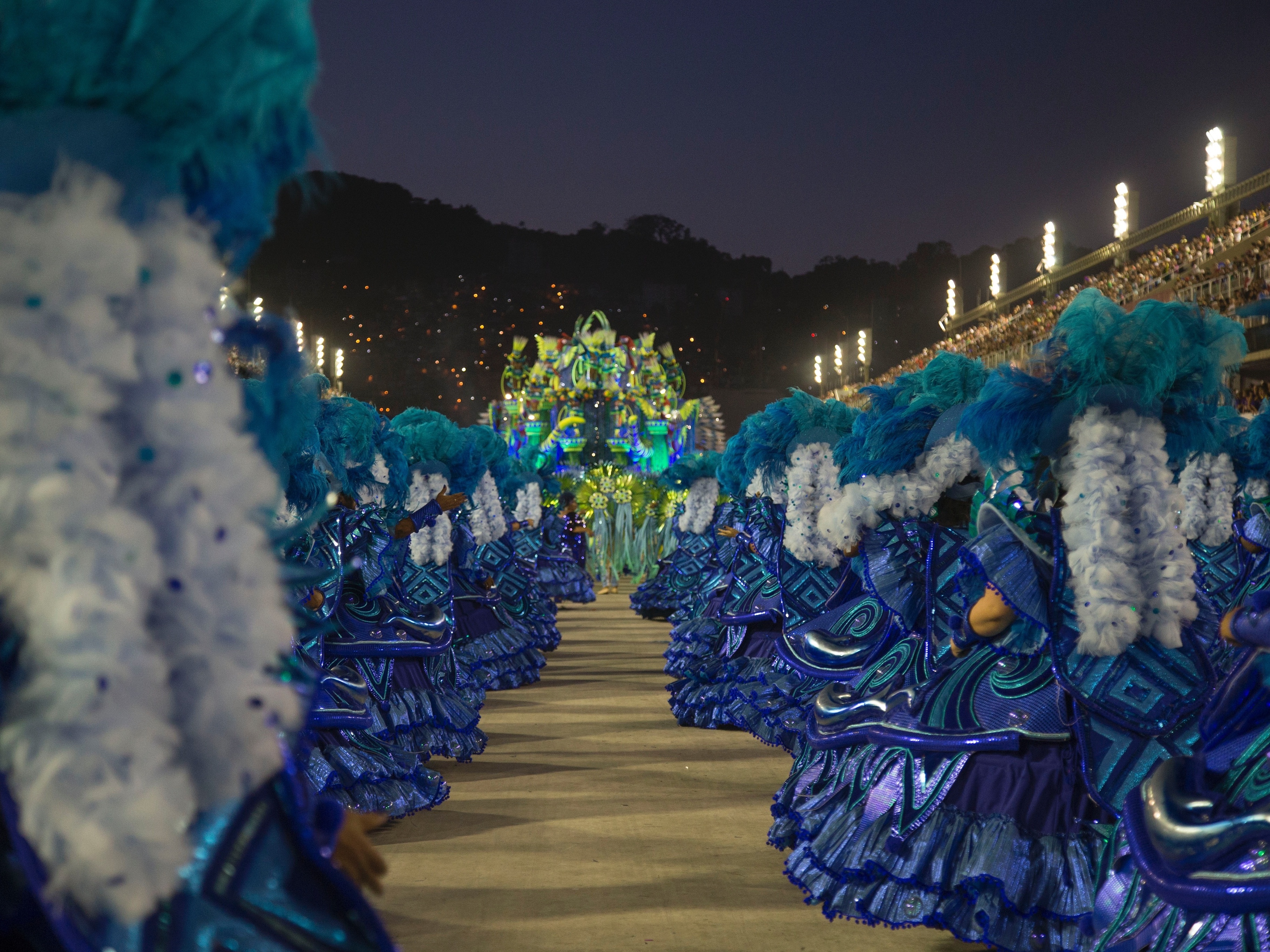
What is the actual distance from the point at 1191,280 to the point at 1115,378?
37.1 ft

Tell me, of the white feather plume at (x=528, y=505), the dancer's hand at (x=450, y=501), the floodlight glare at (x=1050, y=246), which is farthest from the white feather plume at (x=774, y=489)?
the floodlight glare at (x=1050, y=246)

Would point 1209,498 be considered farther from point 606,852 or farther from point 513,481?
point 513,481

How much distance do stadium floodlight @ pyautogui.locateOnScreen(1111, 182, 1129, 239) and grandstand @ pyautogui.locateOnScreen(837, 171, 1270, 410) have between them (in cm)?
19

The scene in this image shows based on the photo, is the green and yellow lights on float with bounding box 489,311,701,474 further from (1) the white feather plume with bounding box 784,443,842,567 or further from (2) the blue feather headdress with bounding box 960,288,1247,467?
(2) the blue feather headdress with bounding box 960,288,1247,467

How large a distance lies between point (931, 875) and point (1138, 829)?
3.58 feet

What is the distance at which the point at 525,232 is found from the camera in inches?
1897

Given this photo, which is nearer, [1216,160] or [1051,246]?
[1216,160]

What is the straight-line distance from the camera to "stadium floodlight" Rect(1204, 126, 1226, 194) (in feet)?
47.1

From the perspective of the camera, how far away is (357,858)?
145 cm

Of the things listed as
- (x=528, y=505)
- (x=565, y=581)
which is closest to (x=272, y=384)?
(x=528, y=505)

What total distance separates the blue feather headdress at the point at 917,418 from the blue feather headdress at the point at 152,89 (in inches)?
138

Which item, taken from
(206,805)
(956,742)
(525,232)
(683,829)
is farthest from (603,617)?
(525,232)

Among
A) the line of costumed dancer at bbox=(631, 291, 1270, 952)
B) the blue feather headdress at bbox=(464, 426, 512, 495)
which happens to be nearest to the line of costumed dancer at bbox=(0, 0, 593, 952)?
the line of costumed dancer at bbox=(631, 291, 1270, 952)

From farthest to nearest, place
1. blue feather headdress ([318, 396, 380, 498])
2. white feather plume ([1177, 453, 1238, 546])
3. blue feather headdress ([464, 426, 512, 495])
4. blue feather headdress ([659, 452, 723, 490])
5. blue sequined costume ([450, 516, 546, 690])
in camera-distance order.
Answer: blue feather headdress ([659, 452, 723, 490]) < blue feather headdress ([464, 426, 512, 495]) < blue sequined costume ([450, 516, 546, 690]) < white feather plume ([1177, 453, 1238, 546]) < blue feather headdress ([318, 396, 380, 498])
